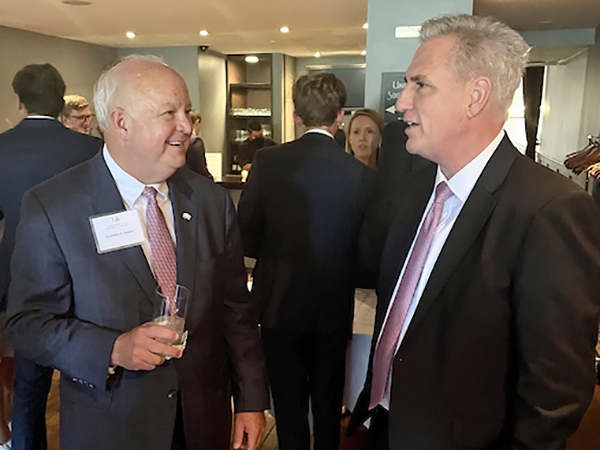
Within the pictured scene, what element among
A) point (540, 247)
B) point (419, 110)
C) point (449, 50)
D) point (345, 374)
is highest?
point (449, 50)

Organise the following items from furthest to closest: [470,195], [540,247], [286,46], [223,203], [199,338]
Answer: [286,46], [223,203], [199,338], [470,195], [540,247]

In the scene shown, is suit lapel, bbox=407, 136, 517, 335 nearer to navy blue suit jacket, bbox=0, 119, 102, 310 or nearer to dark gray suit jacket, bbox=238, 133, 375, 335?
dark gray suit jacket, bbox=238, 133, 375, 335

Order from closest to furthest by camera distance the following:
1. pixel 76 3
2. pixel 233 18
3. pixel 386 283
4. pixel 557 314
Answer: pixel 557 314 < pixel 386 283 < pixel 76 3 < pixel 233 18

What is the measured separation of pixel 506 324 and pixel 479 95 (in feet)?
1.77

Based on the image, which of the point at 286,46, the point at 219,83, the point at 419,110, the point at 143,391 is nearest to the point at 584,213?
the point at 419,110

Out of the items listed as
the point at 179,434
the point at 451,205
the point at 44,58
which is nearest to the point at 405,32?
the point at 451,205

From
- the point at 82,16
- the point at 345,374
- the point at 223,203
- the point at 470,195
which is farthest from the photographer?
the point at 82,16

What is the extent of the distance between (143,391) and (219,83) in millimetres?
8651

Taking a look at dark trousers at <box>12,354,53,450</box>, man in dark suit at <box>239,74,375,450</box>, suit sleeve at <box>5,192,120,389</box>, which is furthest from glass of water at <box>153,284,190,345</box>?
dark trousers at <box>12,354,53,450</box>

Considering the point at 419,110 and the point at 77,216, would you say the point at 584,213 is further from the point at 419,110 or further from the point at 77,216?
the point at 77,216

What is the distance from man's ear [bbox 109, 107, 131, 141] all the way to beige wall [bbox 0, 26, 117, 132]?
16.7ft

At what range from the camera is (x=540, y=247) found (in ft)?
3.24

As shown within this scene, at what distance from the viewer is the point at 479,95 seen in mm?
1133

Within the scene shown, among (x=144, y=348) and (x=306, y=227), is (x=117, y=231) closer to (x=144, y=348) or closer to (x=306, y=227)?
(x=144, y=348)
